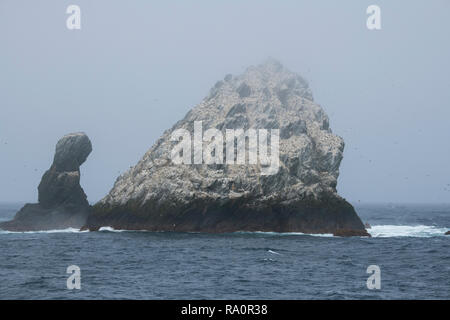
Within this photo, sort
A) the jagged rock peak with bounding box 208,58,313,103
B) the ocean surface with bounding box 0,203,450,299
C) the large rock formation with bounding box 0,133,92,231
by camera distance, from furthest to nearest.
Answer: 1. the jagged rock peak with bounding box 208,58,313,103
2. the large rock formation with bounding box 0,133,92,231
3. the ocean surface with bounding box 0,203,450,299

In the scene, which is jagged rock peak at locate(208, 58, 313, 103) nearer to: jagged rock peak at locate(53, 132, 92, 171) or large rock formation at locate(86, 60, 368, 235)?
large rock formation at locate(86, 60, 368, 235)

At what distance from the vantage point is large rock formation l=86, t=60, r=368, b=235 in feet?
229

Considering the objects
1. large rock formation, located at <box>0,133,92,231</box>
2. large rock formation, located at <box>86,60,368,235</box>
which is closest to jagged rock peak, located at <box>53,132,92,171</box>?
large rock formation, located at <box>0,133,92,231</box>

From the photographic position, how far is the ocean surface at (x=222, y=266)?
111ft

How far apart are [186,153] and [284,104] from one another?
20065 millimetres

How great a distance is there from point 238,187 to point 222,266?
27365 mm

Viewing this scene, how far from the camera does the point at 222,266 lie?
4391 cm

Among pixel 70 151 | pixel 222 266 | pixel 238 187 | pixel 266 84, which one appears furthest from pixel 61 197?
pixel 222 266

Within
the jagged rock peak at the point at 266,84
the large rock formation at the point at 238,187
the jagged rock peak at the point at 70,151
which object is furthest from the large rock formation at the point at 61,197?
the jagged rock peak at the point at 266,84

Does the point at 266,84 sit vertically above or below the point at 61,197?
above

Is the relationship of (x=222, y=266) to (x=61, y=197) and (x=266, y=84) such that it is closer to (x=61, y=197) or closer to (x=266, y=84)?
(x=61, y=197)

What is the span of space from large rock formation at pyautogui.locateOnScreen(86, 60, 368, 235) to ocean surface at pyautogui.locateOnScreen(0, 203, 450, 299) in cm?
347
